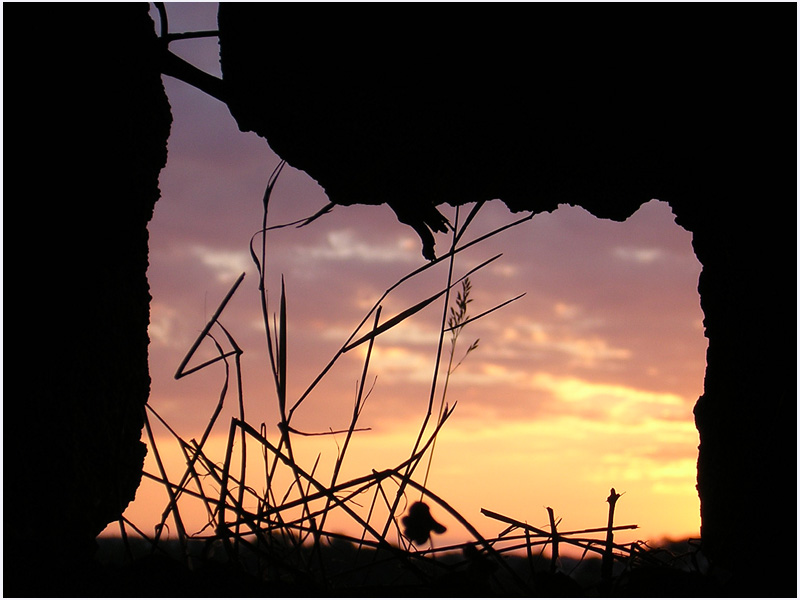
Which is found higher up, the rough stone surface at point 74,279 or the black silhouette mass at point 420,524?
the rough stone surface at point 74,279

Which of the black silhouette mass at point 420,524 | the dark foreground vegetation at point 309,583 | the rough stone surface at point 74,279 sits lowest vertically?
the dark foreground vegetation at point 309,583

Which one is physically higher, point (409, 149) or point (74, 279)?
point (409, 149)

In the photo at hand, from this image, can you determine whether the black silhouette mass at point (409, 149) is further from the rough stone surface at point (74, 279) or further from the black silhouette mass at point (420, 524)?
the black silhouette mass at point (420, 524)

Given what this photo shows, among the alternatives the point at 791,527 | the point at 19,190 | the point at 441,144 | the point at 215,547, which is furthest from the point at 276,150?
the point at 791,527

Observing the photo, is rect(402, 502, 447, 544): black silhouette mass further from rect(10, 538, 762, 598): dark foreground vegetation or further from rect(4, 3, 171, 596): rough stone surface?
rect(4, 3, 171, 596): rough stone surface

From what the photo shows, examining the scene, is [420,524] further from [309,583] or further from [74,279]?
[74,279]

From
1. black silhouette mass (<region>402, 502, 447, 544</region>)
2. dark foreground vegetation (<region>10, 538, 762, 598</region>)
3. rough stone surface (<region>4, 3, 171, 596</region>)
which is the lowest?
dark foreground vegetation (<region>10, 538, 762, 598</region>)

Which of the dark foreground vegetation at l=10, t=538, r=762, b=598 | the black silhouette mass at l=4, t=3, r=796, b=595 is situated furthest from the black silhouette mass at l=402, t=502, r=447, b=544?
the black silhouette mass at l=4, t=3, r=796, b=595

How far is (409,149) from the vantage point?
148 cm

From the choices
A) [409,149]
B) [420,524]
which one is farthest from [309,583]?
A: [409,149]

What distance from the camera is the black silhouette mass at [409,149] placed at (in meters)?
1.20

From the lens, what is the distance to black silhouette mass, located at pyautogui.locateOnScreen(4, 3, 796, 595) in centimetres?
120

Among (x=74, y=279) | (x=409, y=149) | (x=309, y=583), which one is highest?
(x=409, y=149)

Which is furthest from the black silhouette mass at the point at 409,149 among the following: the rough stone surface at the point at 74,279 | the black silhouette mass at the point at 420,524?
the black silhouette mass at the point at 420,524
